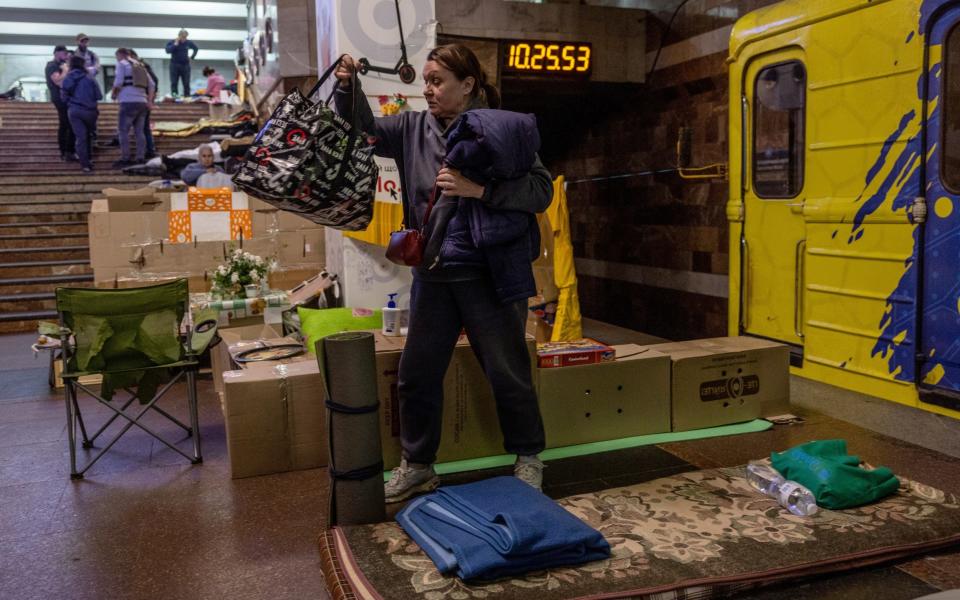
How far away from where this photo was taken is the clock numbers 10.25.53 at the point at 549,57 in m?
6.95

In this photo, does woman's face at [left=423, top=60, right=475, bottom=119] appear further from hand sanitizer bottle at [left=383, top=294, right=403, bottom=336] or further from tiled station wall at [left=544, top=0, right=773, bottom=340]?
tiled station wall at [left=544, top=0, right=773, bottom=340]

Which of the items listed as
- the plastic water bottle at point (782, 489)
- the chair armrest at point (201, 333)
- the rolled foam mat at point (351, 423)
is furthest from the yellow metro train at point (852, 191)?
the chair armrest at point (201, 333)

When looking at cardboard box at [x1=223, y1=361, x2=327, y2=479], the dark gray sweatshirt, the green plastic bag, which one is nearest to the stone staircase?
cardboard box at [x1=223, y1=361, x2=327, y2=479]

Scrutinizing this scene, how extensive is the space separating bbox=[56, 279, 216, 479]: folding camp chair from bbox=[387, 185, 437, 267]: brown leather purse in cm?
160

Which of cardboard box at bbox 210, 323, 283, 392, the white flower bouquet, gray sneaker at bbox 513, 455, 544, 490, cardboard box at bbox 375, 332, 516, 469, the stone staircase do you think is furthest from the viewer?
the stone staircase

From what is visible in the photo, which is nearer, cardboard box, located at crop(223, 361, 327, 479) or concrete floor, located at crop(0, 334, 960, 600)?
concrete floor, located at crop(0, 334, 960, 600)

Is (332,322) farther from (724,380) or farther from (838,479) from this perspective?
(838,479)

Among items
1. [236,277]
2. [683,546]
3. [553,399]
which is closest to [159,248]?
[236,277]

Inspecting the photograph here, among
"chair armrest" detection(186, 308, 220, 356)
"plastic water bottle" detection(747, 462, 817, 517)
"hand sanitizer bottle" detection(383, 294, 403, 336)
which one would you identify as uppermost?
"hand sanitizer bottle" detection(383, 294, 403, 336)

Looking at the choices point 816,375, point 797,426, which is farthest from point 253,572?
point 816,375

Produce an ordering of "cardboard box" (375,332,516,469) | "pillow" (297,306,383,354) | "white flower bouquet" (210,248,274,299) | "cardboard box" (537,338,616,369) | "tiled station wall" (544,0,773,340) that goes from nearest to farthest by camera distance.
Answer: "cardboard box" (375,332,516,469)
"cardboard box" (537,338,616,369)
"pillow" (297,306,383,354)
"white flower bouquet" (210,248,274,299)
"tiled station wall" (544,0,773,340)

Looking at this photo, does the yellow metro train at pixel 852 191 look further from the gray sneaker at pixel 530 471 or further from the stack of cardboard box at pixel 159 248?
the stack of cardboard box at pixel 159 248

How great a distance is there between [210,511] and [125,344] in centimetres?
115

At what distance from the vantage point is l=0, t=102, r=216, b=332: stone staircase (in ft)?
33.2
